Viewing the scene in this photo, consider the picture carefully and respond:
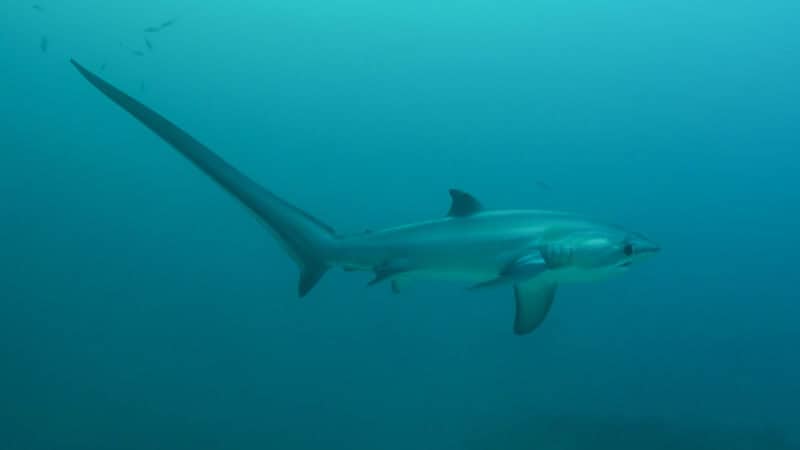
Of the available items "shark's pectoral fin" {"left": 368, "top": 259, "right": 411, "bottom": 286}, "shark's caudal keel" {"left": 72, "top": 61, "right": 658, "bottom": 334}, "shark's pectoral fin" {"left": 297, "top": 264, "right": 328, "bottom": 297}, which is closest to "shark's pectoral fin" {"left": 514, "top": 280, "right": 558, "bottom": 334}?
"shark's caudal keel" {"left": 72, "top": 61, "right": 658, "bottom": 334}

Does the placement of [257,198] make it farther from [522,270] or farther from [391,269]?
[522,270]

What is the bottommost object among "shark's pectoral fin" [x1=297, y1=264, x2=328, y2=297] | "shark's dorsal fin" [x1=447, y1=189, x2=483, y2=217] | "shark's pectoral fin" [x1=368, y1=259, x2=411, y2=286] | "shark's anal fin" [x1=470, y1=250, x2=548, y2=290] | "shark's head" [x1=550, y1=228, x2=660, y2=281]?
"shark's pectoral fin" [x1=297, y1=264, x2=328, y2=297]

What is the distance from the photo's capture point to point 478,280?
2.63m

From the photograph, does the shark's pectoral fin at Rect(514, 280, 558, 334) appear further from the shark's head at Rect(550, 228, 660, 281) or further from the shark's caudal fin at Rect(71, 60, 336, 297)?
the shark's caudal fin at Rect(71, 60, 336, 297)

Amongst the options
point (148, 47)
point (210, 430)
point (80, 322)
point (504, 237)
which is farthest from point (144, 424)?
point (148, 47)

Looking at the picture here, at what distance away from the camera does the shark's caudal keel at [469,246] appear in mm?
2482

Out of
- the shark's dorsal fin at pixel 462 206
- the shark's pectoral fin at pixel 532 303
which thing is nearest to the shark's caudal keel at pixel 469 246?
the shark's dorsal fin at pixel 462 206

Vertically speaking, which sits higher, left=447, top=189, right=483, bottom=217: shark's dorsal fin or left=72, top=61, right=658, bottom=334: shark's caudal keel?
left=447, top=189, right=483, bottom=217: shark's dorsal fin

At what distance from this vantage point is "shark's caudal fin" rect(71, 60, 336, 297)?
6.85 ft

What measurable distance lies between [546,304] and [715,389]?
4340mm

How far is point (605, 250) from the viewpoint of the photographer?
248 centimetres

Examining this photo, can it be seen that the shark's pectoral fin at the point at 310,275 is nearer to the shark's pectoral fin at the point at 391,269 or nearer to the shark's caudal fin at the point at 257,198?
the shark's caudal fin at the point at 257,198

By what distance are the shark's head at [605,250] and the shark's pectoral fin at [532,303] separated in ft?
1.30

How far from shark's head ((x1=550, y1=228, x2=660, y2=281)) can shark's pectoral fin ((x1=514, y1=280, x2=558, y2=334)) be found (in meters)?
0.40
